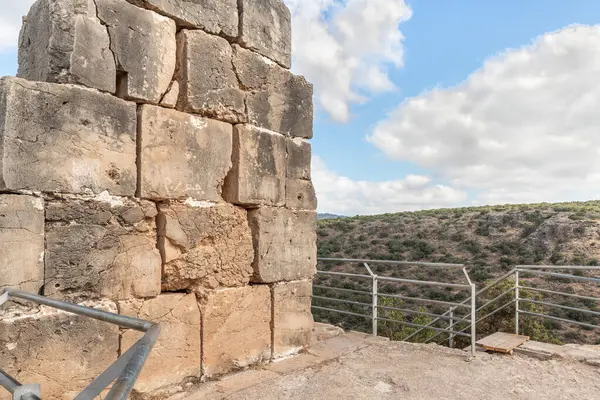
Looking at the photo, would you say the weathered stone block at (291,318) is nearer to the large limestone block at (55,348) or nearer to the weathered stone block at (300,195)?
the weathered stone block at (300,195)

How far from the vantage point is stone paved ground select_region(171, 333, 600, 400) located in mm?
3656

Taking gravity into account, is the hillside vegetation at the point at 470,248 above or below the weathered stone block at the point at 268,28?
below

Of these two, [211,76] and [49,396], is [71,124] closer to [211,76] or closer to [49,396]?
[211,76]

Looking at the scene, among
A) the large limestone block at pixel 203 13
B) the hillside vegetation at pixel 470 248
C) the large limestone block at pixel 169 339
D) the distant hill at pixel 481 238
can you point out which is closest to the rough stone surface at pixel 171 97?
the large limestone block at pixel 203 13

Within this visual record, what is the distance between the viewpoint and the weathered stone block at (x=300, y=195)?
4578 millimetres

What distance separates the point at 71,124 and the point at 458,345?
7337 millimetres

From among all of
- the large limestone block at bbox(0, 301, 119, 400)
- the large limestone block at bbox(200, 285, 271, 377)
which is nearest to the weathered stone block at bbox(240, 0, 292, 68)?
the large limestone block at bbox(200, 285, 271, 377)

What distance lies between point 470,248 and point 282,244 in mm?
18805

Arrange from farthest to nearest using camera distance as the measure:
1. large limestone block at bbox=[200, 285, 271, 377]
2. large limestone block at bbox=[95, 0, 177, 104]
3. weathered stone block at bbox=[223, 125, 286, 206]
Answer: weathered stone block at bbox=[223, 125, 286, 206]
large limestone block at bbox=[200, 285, 271, 377]
large limestone block at bbox=[95, 0, 177, 104]

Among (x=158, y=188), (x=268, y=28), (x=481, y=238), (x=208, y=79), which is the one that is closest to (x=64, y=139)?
(x=158, y=188)

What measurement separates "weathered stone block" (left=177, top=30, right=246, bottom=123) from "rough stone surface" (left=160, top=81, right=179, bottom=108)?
0.04 m

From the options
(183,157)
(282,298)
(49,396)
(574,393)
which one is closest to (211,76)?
(183,157)

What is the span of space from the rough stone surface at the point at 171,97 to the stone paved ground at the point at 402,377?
228 centimetres

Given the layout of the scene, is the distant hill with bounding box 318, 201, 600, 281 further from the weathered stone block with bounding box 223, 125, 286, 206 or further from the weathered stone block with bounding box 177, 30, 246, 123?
the weathered stone block with bounding box 177, 30, 246, 123
